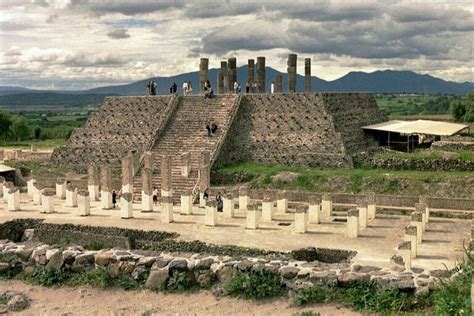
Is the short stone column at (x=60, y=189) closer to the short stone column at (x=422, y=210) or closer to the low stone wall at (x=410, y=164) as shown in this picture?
the low stone wall at (x=410, y=164)

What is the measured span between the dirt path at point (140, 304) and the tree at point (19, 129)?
2239 inches

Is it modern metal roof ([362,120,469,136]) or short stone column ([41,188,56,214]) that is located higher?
modern metal roof ([362,120,469,136])

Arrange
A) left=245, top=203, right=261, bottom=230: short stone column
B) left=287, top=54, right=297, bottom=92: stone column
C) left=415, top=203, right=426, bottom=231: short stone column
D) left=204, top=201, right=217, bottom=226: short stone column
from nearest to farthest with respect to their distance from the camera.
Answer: left=415, top=203, right=426, bottom=231: short stone column
left=245, top=203, right=261, bottom=230: short stone column
left=204, top=201, right=217, bottom=226: short stone column
left=287, top=54, right=297, bottom=92: stone column

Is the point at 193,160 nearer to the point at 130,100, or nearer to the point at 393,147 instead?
the point at 130,100

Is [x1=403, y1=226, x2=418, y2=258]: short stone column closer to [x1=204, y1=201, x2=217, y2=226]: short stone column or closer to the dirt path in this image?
[x1=204, y1=201, x2=217, y2=226]: short stone column

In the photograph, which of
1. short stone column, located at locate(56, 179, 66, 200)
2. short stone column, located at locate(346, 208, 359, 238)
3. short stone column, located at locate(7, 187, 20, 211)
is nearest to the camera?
short stone column, located at locate(346, 208, 359, 238)

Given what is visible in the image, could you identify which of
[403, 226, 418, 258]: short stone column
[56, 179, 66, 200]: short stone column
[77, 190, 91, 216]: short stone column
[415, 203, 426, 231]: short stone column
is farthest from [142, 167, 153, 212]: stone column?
[403, 226, 418, 258]: short stone column

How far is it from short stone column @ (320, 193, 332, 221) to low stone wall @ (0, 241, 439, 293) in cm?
1233

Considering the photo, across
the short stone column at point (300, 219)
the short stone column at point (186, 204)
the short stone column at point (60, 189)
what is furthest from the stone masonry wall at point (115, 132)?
the short stone column at point (300, 219)

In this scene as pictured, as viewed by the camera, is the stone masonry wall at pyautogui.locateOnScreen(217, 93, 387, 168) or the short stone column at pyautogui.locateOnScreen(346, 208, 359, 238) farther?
the stone masonry wall at pyautogui.locateOnScreen(217, 93, 387, 168)

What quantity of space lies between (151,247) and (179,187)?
8.00 m

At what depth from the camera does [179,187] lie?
26547 millimetres

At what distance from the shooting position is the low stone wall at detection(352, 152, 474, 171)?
2517 centimetres

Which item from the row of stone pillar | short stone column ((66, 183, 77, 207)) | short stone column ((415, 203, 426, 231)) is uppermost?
the row of stone pillar
